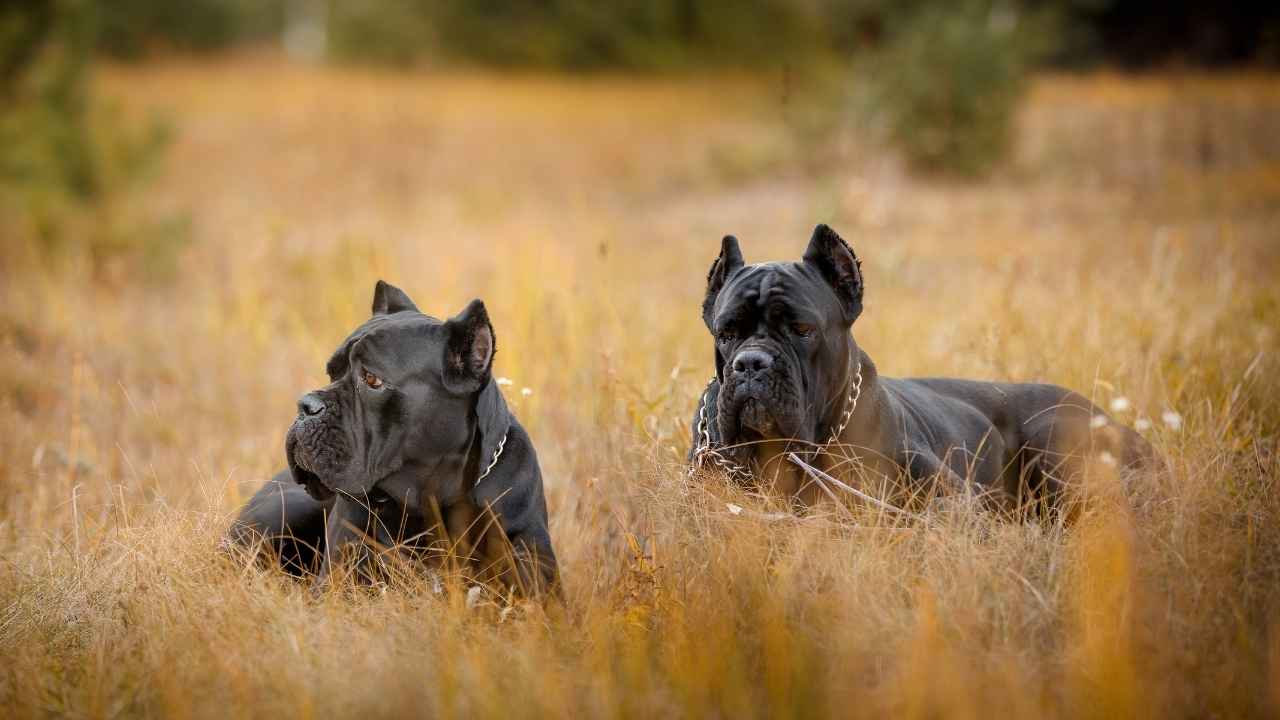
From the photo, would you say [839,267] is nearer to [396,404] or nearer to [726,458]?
[726,458]

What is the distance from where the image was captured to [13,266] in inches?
419

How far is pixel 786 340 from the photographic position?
3848 millimetres

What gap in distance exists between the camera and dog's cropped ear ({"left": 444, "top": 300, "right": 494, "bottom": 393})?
148 inches

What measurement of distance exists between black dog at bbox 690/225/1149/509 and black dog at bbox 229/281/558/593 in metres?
0.73

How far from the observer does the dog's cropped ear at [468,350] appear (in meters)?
3.75

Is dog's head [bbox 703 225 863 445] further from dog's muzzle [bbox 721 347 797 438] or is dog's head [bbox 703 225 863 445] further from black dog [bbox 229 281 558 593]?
black dog [bbox 229 281 558 593]

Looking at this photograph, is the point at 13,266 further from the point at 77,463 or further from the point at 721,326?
the point at 721,326

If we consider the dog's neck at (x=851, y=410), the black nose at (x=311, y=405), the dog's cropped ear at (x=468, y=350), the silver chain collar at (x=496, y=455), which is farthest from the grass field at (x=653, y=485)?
the dog's cropped ear at (x=468, y=350)

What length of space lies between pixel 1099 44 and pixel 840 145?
11.0 meters

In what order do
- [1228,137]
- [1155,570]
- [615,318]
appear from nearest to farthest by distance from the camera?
[1155,570] < [615,318] < [1228,137]

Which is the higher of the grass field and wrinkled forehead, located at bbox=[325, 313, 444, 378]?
wrinkled forehead, located at bbox=[325, 313, 444, 378]

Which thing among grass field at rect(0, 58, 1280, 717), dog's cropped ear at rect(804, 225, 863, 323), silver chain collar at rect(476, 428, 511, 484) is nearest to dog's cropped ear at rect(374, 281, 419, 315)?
silver chain collar at rect(476, 428, 511, 484)

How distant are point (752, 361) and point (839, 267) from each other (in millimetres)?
601

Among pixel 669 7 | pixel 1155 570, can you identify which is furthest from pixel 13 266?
pixel 669 7
